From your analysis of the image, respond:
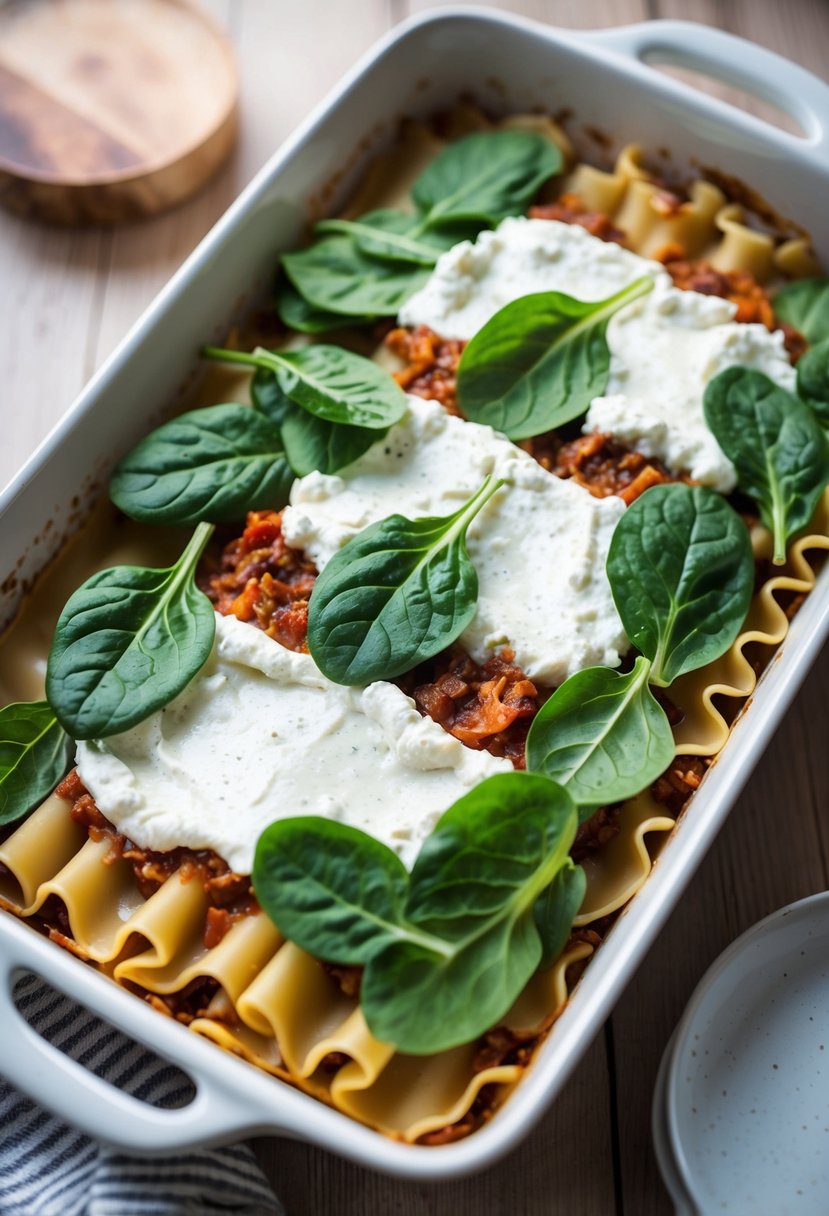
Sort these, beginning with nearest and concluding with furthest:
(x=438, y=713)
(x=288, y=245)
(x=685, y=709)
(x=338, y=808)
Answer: (x=338, y=808) → (x=438, y=713) → (x=685, y=709) → (x=288, y=245)

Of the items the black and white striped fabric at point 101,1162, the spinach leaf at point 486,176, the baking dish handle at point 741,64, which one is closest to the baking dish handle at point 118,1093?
the black and white striped fabric at point 101,1162

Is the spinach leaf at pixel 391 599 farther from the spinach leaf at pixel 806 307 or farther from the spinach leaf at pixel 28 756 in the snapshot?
the spinach leaf at pixel 806 307

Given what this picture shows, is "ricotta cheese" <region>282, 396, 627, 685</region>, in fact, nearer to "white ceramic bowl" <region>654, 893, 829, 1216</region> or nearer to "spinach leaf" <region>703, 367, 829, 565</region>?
"spinach leaf" <region>703, 367, 829, 565</region>

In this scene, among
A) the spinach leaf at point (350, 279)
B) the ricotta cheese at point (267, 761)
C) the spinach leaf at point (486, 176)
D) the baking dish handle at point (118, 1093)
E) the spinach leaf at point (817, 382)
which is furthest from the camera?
the spinach leaf at point (486, 176)

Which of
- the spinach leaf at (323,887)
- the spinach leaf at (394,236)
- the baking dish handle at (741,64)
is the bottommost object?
the spinach leaf at (323,887)

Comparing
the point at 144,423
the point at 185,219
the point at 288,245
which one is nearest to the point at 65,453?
the point at 144,423

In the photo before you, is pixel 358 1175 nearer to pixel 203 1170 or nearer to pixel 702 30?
pixel 203 1170

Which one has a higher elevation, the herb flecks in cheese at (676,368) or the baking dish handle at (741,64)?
the baking dish handle at (741,64)
